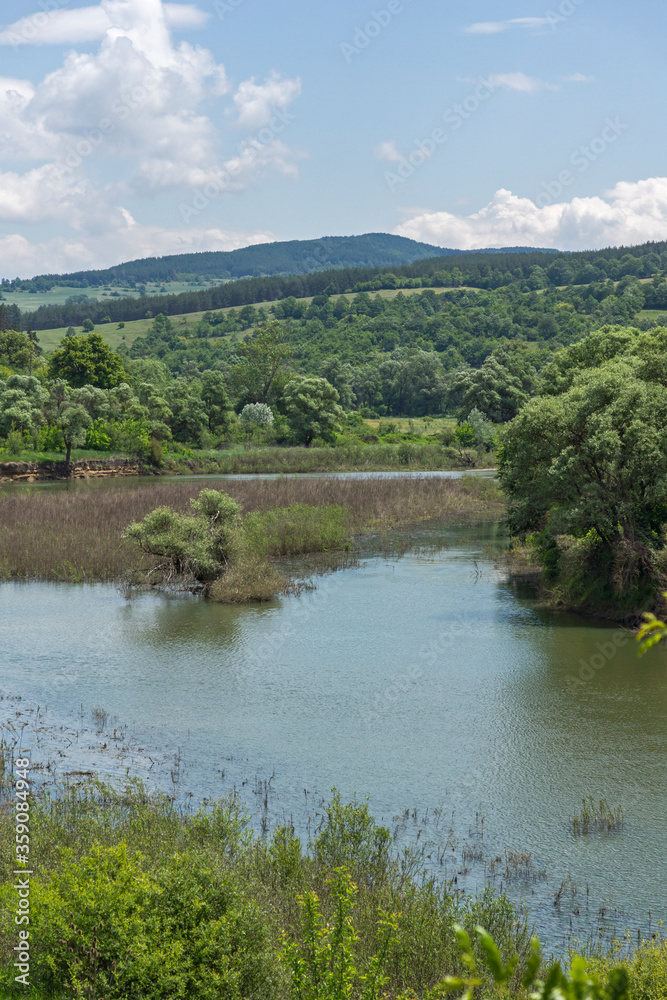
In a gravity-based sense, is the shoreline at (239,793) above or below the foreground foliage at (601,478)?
below

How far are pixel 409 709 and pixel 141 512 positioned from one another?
19.7 metres

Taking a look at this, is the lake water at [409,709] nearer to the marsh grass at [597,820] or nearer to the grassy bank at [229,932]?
the marsh grass at [597,820]

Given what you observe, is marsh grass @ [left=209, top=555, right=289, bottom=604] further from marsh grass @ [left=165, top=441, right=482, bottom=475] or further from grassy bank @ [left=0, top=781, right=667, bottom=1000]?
marsh grass @ [left=165, top=441, right=482, bottom=475]

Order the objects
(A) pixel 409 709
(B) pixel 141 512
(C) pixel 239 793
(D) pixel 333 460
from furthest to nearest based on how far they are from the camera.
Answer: (D) pixel 333 460 < (B) pixel 141 512 < (A) pixel 409 709 < (C) pixel 239 793

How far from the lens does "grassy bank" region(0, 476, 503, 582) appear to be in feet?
82.8

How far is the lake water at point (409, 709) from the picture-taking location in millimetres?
9594

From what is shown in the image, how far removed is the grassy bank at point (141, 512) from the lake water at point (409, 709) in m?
1.95

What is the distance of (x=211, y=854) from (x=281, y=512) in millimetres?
24311

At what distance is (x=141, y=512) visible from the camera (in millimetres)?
31875

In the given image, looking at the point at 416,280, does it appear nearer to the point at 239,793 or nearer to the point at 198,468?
the point at 198,468

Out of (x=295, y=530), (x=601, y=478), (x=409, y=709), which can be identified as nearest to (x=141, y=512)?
(x=295, y=530)

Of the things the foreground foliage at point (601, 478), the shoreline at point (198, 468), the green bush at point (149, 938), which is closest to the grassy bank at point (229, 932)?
the green bush at point (149, 938)

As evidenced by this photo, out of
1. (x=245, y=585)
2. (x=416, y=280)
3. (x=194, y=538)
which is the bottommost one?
(x=245, y=585)

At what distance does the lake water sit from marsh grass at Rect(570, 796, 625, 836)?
128mm
